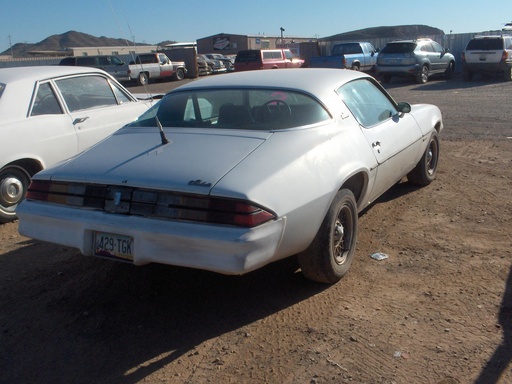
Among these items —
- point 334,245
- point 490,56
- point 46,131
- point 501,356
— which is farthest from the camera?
point 490,56

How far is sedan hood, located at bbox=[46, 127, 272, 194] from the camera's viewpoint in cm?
351

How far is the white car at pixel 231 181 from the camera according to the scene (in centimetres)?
337

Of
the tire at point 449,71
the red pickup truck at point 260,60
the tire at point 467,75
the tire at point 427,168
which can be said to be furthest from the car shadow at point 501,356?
the red pickup truck at point 260,60

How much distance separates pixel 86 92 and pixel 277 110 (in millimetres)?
3454

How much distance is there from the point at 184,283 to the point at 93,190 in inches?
41.1

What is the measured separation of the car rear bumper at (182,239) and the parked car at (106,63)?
25359mm

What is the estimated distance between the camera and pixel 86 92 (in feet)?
23.3

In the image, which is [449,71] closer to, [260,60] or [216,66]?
[260,60]

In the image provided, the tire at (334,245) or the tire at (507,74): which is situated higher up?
the tire at (507,74)

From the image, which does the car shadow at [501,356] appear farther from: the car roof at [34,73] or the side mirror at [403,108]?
the car roof at [34,73]

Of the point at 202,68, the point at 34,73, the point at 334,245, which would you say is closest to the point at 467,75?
the point at 202,68

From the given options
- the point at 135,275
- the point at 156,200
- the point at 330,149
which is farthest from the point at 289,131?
the point at 135,275

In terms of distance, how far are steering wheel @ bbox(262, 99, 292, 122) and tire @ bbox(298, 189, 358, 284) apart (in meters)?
0.73

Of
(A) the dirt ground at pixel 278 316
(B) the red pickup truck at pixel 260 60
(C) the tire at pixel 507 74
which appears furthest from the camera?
(B) the red pickup truck at pixel 260 60
